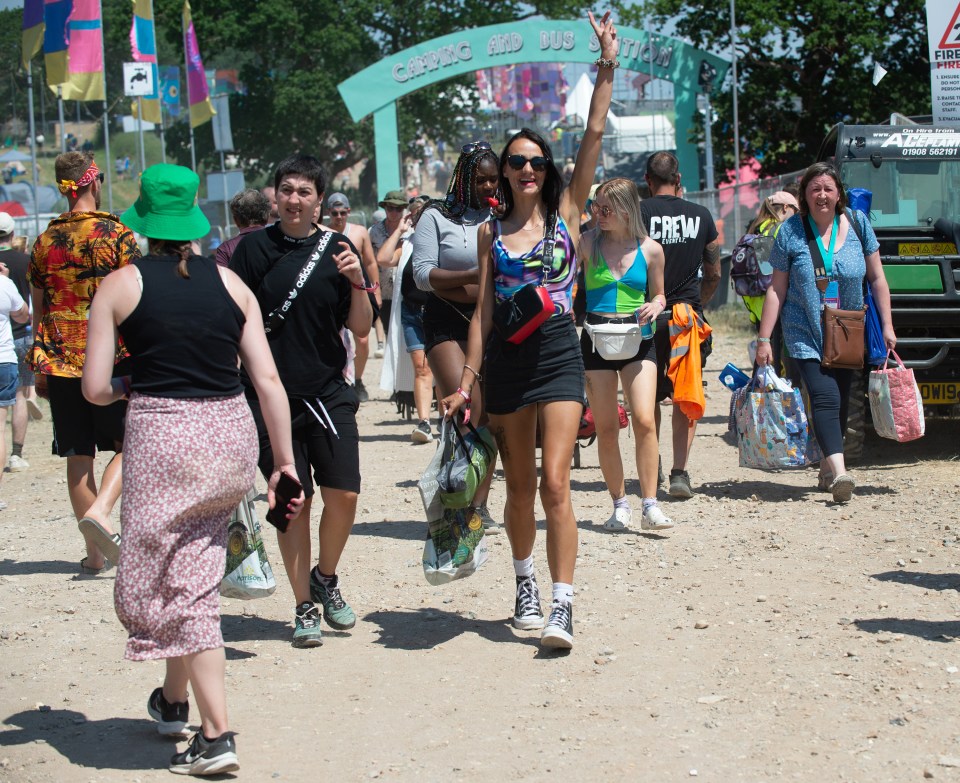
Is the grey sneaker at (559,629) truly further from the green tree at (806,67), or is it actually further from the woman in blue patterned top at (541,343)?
the green tree at (806,67)

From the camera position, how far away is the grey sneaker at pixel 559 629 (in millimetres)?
5270

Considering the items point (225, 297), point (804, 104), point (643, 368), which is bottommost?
point (643, 368)

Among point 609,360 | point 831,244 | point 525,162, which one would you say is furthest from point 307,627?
point 831,244

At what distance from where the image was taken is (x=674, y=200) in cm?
832

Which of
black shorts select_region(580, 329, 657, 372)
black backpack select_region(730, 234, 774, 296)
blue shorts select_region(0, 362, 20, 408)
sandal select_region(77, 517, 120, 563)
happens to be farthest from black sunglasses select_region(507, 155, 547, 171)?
blue shorts select_region(0, 362, 20, 408)

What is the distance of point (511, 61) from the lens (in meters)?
30.9

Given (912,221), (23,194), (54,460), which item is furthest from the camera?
(23,194)

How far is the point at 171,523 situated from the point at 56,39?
841 inches

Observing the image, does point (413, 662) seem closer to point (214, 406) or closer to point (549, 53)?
point (214, 406)

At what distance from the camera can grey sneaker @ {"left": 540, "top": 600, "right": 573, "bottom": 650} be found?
17.3 ft

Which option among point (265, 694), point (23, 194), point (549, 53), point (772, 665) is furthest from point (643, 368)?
point (23, 194)

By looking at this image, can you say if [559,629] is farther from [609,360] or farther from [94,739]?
[609,360]

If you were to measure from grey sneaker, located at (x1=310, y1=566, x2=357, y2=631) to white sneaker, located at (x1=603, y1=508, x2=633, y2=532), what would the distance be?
2.14 m

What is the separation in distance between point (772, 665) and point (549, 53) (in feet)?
88.9
